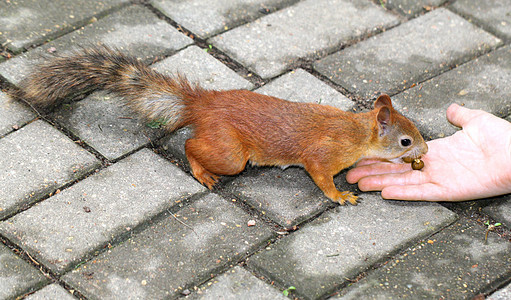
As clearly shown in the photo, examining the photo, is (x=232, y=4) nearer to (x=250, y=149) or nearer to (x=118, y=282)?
(x=250, y=149)

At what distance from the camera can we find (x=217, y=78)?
502 cm

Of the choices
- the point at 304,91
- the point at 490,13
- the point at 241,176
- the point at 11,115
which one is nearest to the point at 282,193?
the point at 241,176

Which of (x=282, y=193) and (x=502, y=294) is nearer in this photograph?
(x=502, y=294)

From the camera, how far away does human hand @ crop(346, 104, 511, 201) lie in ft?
13.6

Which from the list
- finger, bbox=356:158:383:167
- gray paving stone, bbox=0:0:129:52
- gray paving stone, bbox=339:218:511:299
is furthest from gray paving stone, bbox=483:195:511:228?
gray paving stone, bbox=0:0:129:52

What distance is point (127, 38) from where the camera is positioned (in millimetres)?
5344

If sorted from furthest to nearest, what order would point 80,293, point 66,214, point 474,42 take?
point 474,42 < point 66,214 < point 80,293

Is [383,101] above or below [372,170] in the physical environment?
above

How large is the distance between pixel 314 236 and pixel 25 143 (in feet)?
6.65

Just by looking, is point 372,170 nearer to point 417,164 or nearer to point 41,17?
point 417,164

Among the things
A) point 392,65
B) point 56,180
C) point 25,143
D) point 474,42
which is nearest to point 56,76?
point 25,143

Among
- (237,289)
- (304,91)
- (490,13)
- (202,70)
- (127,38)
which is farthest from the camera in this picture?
(490,13)

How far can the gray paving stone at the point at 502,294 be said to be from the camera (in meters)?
3.52

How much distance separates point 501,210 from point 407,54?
173cm
